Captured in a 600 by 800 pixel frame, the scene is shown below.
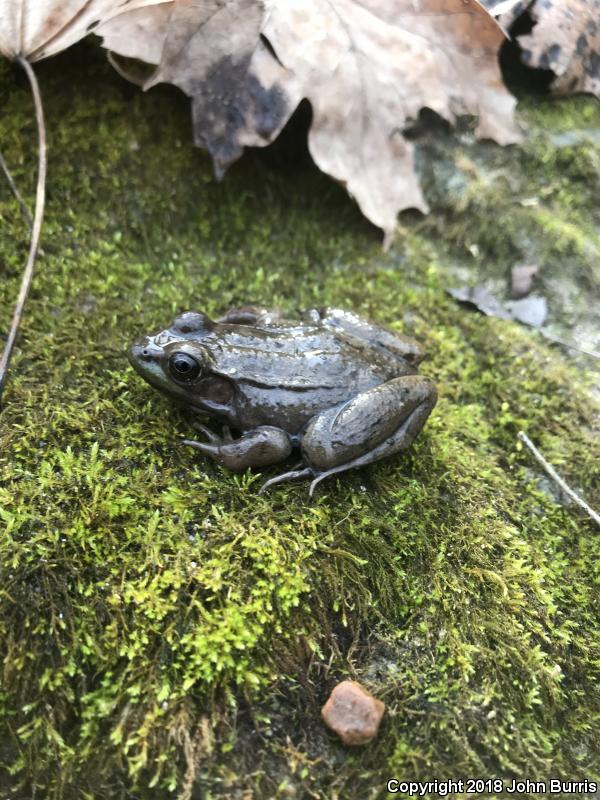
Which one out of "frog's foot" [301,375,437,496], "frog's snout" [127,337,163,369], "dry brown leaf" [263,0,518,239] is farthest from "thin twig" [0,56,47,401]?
"frog's foot" [301,375,437,496]

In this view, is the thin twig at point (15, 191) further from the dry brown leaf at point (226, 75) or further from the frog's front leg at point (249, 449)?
the frog's front leg at point (249, 449)

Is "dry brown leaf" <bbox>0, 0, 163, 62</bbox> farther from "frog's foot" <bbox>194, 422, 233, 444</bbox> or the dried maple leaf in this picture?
"frog's foot" <bbox>194, 422, 233, 444</bbox>

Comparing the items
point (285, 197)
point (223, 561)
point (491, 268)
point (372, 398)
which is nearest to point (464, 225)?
point (491, 268)

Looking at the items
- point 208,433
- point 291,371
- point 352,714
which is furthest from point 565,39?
point 352,714

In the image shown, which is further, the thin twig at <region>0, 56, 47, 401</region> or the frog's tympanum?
the thin twig at <region>0, 56, 47, 401</region>

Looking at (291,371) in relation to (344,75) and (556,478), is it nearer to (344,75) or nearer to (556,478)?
(556,478)

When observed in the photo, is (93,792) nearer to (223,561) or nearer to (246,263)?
(223,561)

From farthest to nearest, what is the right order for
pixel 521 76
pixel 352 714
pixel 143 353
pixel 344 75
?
pixel 521 76 → pixel 344 75 → pixel 143 353 → pixel 352 714
